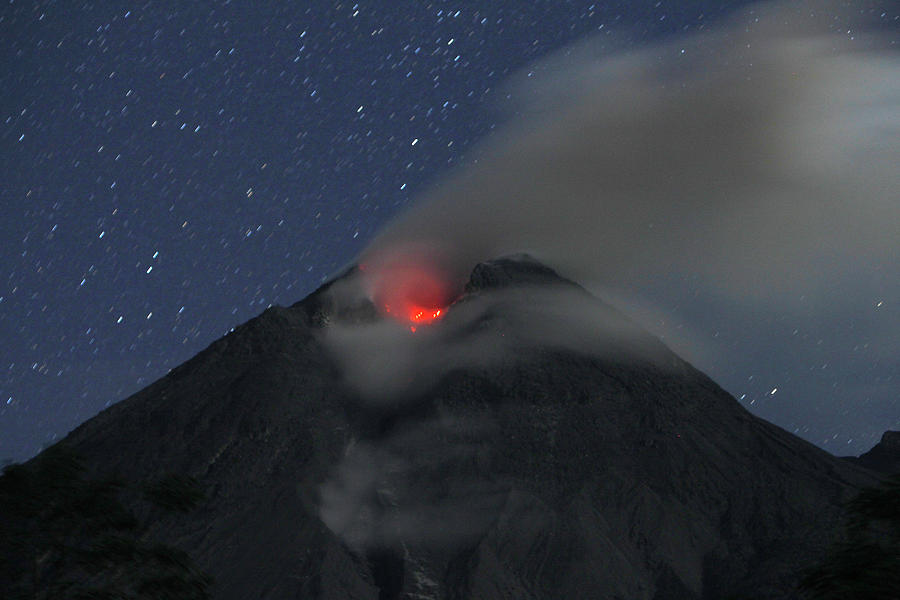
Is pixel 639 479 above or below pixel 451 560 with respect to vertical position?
below

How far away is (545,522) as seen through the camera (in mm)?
178625

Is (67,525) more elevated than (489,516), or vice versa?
(67,525)

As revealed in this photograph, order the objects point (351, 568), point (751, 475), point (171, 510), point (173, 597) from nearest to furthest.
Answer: point (173, 597), point (171, 510), point (351, 568), point (751, 475)

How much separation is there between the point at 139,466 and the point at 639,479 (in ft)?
291

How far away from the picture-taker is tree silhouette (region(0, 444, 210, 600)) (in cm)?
3481

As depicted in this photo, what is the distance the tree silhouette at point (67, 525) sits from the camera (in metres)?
34.8

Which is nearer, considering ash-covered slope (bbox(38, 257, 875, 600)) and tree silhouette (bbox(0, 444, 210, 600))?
tree silhouette (bbox(0, 444, 210, 600))

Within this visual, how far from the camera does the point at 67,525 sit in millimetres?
37969

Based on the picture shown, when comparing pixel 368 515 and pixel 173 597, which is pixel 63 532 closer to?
pixel 173 597

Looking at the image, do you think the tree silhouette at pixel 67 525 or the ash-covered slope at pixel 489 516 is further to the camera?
the ash-covered slope at pixel 489 516

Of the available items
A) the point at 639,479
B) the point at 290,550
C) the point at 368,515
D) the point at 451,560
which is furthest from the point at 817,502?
the point at 290,550

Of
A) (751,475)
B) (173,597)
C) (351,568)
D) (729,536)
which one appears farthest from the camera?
(751,475)

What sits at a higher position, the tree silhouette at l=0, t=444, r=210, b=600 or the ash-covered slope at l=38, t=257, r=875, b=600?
the tree silhouette at l=0, t=444, r=210, b=600

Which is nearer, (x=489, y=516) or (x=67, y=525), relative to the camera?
(x=67, y=525)
